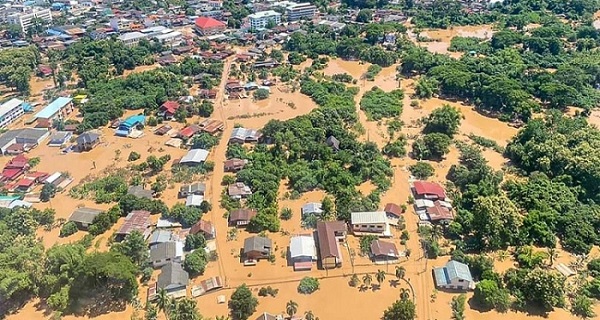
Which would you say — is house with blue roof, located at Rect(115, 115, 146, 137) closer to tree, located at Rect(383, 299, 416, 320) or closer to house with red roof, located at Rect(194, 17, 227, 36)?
tree, located at Rect(383, 299, 416, 320)

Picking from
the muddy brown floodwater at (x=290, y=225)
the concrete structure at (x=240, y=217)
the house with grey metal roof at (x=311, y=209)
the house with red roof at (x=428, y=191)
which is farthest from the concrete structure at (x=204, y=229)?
the house with red roof at (x=428, y=191)

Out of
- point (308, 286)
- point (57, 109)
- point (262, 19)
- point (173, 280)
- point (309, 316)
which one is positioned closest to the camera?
point (309, 316)

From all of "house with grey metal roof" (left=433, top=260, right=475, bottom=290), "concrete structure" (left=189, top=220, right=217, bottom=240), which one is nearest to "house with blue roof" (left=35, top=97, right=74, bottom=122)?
"concrete structure" (left=189, top=220, right=217, bottom=240)

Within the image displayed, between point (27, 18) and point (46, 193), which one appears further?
point (27, 18)

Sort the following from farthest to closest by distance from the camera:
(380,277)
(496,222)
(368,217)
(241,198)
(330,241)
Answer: (241,198), (368,217), (330,241), (496,222), (380,277)

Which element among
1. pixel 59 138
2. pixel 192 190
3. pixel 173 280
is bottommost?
pixel 59 138

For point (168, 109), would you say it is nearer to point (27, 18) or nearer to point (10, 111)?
point (10, 111)

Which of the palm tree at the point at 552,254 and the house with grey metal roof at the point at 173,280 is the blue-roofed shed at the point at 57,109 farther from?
the palm tree at the point at 552,254

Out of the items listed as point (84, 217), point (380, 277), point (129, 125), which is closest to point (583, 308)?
point (380, 277)
